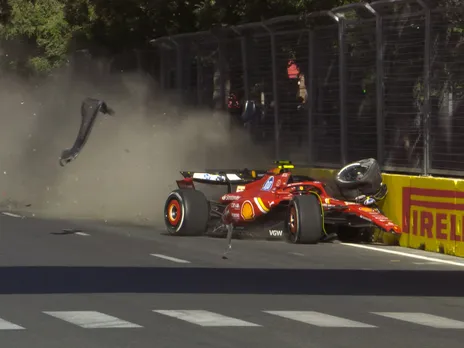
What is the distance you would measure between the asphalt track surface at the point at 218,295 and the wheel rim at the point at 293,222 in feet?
1.12

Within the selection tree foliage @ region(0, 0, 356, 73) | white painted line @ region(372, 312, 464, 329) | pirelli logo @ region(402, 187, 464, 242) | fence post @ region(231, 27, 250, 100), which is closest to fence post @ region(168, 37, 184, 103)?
tree foliage @ region(0, 0, 356, 73)

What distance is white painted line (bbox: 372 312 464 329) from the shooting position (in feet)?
38.8

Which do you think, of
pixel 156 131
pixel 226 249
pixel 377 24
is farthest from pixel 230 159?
pixel 226 249

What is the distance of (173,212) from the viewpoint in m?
21.3

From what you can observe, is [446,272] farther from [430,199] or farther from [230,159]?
[230,159]

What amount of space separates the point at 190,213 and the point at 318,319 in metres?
8.92

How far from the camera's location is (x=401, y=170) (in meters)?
21.0

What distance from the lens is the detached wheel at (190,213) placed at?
2081 cm

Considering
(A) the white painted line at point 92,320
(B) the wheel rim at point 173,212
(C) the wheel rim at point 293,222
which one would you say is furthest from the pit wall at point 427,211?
(A) the white painted line at point 92,320

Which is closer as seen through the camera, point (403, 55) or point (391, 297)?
point (391, 297)

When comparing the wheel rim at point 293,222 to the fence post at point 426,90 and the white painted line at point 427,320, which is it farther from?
the white painted line at point 427,320

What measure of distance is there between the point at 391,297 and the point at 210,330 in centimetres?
312

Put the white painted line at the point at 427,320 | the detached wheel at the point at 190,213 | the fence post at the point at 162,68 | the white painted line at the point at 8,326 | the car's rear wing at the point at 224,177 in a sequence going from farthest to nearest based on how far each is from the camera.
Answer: the fence post at the point at 162,68 < the car's rear wing at the point at 224,177 < the detached wheel at the point at 190,213 < the white painted line at the point at 427,320 < the white painted line at the point at 8,326

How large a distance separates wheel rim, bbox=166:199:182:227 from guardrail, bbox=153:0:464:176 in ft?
9.80
